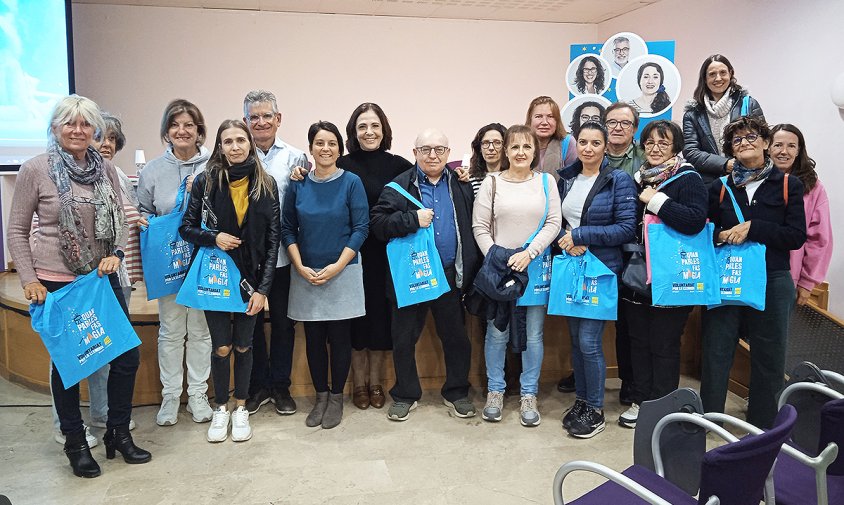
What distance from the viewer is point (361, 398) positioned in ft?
11.8

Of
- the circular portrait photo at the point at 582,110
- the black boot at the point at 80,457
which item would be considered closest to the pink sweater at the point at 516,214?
the circular portrait photo at the point at 582,110

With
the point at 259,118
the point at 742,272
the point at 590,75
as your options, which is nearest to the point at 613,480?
the point at 742,272

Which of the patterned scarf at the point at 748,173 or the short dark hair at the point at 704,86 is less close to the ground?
the short dark hair at the point at 704,86

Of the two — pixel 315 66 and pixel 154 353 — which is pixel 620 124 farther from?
pixel 315 66

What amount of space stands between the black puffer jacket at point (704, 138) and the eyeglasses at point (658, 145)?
1.47 feet

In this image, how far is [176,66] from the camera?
277 inches

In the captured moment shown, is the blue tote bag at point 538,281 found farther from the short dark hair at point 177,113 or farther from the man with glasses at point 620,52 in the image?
the short dark hair at point 177,113

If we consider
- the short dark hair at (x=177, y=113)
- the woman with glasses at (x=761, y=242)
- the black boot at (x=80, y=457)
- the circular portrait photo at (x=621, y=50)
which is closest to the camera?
the black boot at (x=80, y=457)

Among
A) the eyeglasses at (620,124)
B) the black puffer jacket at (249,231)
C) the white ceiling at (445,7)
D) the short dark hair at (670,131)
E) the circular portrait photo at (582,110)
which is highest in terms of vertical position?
the white ceiling at (445,7)

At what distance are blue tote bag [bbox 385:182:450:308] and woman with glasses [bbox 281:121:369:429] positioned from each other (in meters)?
0.19

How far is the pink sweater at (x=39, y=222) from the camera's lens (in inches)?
102

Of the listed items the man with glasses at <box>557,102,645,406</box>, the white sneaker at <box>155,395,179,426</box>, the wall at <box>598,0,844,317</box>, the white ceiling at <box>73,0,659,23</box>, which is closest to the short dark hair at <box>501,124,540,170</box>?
the man with glasses at <box>557,102,645,406</box>

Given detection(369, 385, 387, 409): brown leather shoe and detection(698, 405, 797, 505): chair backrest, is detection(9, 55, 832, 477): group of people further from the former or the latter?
detection(698, 405, 797, 505): chair backrest

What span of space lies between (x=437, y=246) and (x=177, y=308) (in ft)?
4.47
